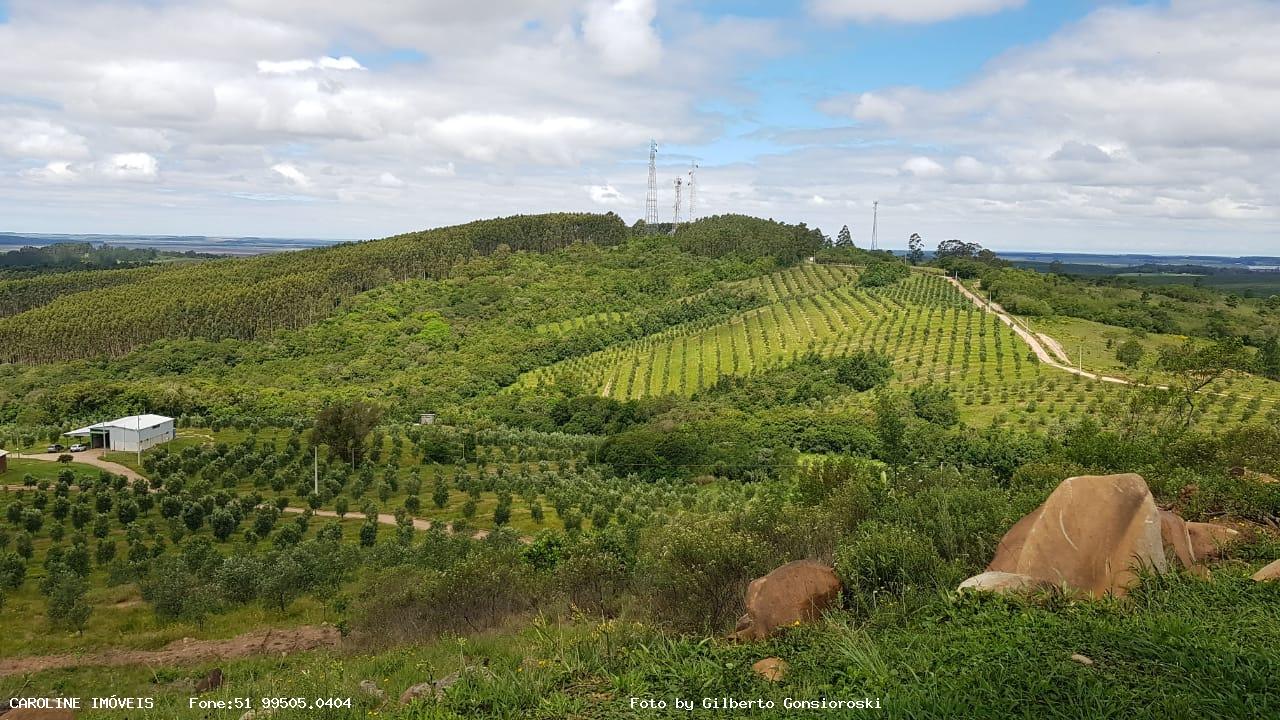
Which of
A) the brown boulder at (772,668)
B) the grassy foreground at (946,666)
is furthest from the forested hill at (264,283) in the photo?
the brown boulder at (772,668)

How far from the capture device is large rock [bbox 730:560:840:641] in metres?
10.6

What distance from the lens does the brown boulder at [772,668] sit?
8.43 metres

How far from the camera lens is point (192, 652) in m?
20.0

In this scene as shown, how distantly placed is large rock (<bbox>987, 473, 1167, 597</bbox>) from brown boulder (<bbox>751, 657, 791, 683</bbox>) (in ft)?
12.7

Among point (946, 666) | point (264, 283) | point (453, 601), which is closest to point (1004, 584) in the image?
point (946, 666)

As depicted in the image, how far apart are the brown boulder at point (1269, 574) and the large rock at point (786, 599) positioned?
16.7 feet

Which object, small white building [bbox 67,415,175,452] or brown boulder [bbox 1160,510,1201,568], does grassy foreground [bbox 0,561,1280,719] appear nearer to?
brown boulder [bbox 1160,510,1201,568]

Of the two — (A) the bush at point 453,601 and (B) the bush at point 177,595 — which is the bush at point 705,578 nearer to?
(A) the bush at point 453,601

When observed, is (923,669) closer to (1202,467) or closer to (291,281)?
(1202,467)

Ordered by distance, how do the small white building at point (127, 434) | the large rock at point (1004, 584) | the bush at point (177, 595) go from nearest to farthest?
the large rock at point (1004, 584) < the bush at point (177, 595) < the small white building at point (127, 434)

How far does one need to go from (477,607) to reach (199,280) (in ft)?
459

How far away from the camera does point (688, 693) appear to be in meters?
8.09

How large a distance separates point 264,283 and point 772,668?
13719cm

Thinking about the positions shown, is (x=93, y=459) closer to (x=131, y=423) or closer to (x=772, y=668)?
(x=131, y=423)
